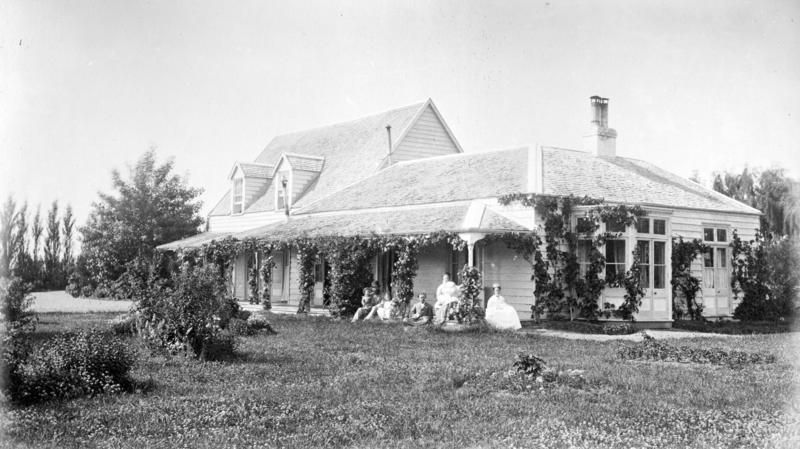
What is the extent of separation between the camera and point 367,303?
902 inches

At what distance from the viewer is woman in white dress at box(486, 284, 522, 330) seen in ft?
63.7

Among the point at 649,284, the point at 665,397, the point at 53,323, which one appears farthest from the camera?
the point at 649,284

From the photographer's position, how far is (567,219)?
21984 mm

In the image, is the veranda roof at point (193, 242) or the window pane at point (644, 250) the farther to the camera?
the veranda roof at point (193, 242)

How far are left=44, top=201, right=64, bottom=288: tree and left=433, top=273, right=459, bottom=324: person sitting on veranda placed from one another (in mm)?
30372

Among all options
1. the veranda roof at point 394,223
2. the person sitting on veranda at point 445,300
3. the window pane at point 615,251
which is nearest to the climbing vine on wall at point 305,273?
the veranda roof at point 394,223

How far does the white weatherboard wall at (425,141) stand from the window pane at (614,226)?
39.1 ft

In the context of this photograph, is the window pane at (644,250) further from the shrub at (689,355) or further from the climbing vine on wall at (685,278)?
the shrub at (689,355)

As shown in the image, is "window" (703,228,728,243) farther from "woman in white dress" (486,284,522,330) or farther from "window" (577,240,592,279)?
"woman in white dress" (486,284,522,330)

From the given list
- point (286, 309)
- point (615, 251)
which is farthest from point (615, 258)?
point (286, 309)

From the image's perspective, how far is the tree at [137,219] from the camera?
3825 cm

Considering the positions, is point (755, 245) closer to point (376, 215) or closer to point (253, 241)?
point (376, 215)

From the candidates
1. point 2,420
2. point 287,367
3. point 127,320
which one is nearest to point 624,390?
point 287,367

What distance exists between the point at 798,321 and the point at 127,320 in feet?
63.6
